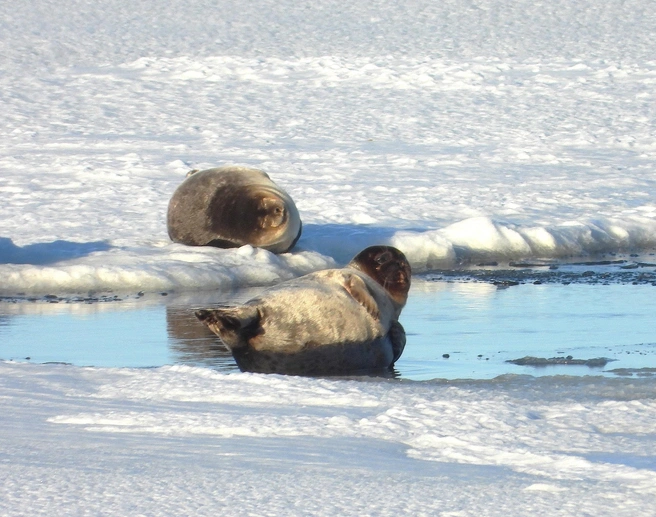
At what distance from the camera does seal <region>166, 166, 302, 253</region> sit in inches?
320

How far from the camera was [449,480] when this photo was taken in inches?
106

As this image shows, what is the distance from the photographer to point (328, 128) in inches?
549

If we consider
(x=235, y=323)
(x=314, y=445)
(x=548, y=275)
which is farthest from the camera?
(x=548, y=275)

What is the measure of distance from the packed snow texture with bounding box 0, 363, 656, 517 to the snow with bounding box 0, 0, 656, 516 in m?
0.01

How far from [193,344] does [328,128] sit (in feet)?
28.3

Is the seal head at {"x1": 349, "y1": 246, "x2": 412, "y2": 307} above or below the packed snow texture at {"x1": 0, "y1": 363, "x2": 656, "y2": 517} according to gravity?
above

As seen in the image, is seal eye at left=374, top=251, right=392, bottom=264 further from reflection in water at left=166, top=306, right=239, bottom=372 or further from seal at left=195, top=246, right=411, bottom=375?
reflection in water at left=166, top=306, right=239, bottom=372

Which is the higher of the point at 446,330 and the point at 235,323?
the point at 235,323

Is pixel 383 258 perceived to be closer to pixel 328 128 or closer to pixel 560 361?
pixel 560 361

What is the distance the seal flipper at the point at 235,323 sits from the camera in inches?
185

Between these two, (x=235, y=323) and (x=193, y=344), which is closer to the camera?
(x=235, y=323)

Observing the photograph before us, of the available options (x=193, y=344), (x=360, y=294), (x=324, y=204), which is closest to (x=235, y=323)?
(x=360, y=294)

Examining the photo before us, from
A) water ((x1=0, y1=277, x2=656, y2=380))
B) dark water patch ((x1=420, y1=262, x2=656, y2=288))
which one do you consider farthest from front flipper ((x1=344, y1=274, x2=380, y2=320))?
dark water patch ((x1=420, y1=262, x2=656, y2=288))

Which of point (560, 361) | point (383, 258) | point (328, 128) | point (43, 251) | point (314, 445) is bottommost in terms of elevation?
point (560, 361)
